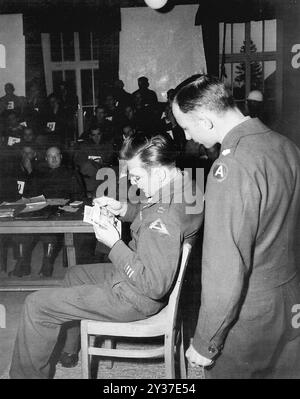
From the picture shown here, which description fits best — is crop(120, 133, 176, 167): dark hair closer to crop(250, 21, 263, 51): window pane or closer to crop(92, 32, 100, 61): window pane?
crop(250, 21, 263, 51): window pane

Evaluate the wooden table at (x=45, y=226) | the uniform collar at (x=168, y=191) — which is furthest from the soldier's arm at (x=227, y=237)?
the wooden table at (x=45, y=226)

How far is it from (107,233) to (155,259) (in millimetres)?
294

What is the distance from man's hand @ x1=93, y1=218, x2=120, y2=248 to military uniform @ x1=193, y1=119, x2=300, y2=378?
2.04ft

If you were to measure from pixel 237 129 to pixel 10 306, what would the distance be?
2501 mm

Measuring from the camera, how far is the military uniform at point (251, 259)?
121cm

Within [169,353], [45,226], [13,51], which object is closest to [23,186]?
[45,226]

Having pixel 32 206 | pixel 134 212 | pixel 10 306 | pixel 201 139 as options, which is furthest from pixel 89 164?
pixel 201 139

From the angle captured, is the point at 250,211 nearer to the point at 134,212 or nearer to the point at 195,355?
the point at 195,355

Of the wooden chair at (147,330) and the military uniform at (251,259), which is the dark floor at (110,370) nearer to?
the wooden chair at (147,330)

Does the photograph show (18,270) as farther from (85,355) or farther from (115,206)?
(85,355)

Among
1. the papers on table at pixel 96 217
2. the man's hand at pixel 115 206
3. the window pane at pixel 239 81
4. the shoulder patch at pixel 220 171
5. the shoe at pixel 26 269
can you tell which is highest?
the window pane at pixel 239 81

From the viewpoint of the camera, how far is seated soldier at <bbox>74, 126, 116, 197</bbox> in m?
4.57

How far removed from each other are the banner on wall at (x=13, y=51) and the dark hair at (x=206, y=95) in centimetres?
823

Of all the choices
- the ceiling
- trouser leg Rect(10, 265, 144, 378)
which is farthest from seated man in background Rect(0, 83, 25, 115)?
trouser leg Rect(10, 265, 144, 378)
